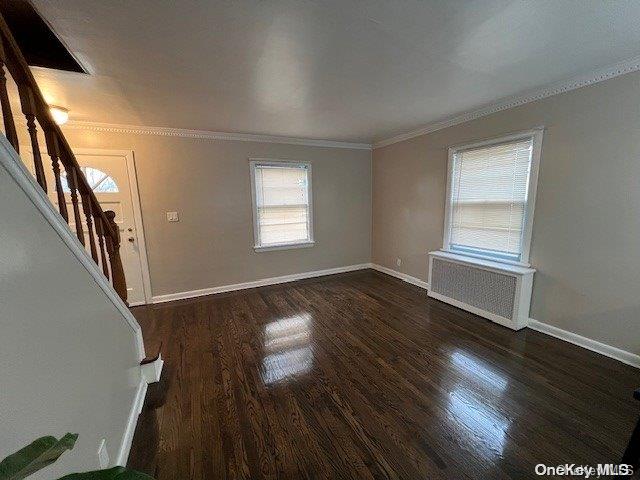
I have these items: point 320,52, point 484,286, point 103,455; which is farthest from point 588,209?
point 103,455

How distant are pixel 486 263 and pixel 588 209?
0.98m

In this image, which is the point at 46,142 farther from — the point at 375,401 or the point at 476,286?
the point at 476,286

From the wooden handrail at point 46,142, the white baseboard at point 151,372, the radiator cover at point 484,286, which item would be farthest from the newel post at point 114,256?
the radiator cover at point 484,286

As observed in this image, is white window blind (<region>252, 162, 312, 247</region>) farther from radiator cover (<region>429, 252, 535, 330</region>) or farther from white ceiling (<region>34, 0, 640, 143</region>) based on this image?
radiator cover (<region>429, 252, 535, 330</region>)

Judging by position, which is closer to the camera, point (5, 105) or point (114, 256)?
point (5, 105)

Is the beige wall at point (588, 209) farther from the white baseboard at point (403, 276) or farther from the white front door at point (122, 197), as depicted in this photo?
the white front door at point (122, 197)

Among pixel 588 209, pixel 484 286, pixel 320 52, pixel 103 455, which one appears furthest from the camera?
pixel 484 286

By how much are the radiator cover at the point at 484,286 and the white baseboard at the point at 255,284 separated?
1.71 meters

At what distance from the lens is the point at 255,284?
4160mm

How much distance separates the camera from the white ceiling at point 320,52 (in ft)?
4.53

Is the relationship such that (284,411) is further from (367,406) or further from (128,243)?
(128,243)

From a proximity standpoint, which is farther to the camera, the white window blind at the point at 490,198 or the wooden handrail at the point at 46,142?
the white window blind at the point at 490,198

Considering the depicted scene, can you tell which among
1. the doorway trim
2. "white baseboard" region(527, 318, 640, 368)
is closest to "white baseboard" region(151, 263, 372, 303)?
the doorway trim

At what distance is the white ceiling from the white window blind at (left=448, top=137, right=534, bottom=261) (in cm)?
59
